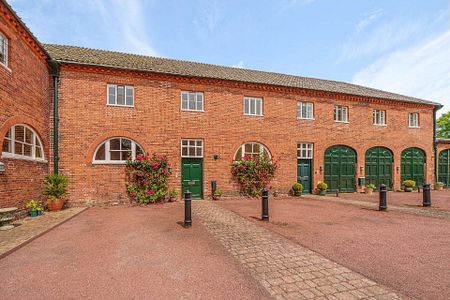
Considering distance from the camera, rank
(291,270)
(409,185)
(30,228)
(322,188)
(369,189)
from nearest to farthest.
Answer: (291,270) → (30,228) → (322,188) → (369,189) → (409,185)

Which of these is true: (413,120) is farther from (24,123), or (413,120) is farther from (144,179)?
(24,123)

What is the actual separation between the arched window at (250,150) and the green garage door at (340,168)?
440 cm

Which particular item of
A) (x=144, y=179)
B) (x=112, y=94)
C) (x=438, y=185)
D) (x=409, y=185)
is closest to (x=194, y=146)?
(x=144, y=179)

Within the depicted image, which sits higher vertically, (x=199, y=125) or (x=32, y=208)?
(x=199, y=125)

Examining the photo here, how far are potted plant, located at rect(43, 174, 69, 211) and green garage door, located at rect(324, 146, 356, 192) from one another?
13.9 m

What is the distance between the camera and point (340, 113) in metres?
14.1

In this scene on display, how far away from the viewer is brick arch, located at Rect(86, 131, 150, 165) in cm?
963

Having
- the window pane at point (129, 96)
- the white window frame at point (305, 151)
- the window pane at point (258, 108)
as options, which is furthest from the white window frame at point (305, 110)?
the window pane at point (129, 96)

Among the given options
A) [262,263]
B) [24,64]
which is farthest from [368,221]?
[24,64]

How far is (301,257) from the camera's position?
13.9ft

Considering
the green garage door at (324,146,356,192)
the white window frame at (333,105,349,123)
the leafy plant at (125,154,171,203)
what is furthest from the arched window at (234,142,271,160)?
the white window frame at (333,105,349,123)

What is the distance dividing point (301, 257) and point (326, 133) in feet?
36.2

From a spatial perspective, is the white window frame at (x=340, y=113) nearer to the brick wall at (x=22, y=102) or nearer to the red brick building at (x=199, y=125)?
the red brick building at (x=199, y=125)

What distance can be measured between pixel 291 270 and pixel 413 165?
1753cm
